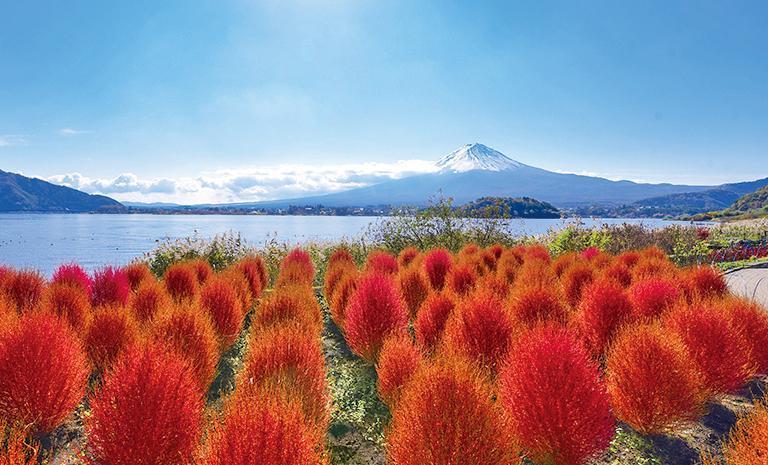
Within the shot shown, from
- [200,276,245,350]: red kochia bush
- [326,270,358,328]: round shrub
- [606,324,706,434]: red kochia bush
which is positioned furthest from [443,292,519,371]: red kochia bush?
[200,276,245,350]: red kochia bush

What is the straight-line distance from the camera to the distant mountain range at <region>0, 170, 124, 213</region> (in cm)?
14725

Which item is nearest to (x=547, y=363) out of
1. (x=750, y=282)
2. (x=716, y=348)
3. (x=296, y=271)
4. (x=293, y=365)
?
(x=293, y=365)

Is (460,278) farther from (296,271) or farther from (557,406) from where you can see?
(557,406)

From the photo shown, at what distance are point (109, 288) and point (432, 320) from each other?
7.44m

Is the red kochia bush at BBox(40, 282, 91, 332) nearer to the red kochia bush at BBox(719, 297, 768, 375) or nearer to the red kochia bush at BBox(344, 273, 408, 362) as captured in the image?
the red kochia bush at BBox(344, 273, 408, 362)

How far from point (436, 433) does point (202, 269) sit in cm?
1050

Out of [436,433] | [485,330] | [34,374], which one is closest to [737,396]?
[485,330]

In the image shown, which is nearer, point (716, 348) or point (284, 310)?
point (716, 348)

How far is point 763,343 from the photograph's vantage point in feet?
23.2

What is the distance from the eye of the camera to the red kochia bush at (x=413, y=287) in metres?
10.6

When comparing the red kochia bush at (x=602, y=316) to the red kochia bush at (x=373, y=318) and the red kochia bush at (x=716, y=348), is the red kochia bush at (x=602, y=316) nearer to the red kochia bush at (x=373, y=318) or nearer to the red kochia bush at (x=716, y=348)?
the red kochia bush at (x=716, y=348)

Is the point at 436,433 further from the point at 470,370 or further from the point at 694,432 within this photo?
the point at 694,432

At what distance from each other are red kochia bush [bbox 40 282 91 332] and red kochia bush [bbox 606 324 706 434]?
7.82 meters

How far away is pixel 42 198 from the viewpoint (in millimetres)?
152125
